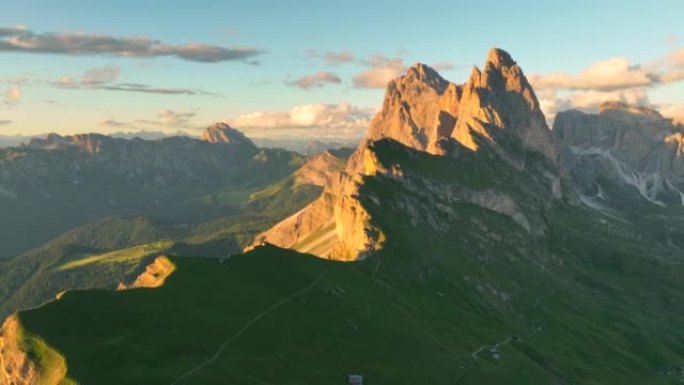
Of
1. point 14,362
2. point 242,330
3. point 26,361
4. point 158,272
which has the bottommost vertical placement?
point 242,330

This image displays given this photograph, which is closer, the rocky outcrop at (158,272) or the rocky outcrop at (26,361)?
the rocky outcrop at (26,361)

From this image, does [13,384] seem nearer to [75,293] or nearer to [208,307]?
[75,293]

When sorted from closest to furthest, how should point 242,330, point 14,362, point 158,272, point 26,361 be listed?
point 26,361
point 14,362
point 242,330
point 158,272

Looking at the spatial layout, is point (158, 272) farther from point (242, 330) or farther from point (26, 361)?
point (26, 361)

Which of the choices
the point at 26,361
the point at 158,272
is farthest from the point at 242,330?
the point at 158,272

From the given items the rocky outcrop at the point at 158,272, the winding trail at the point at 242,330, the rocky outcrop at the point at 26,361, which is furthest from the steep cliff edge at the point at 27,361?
the rocky outcrop at the point at 158,272

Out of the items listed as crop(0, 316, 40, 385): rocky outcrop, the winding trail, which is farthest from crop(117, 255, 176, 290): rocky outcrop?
crop(0, 316, 40, 385): rocky outcrop

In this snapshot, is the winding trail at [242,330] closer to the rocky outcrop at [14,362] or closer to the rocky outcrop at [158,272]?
the rocky outcrop at [14,362]

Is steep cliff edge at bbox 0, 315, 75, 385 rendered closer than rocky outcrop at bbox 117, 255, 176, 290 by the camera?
Yes

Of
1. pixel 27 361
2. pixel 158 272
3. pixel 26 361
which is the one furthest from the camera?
pixel 158 272

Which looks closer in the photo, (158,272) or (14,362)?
(14,362)

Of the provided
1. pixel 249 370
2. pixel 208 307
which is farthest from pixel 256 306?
pixel 249 370

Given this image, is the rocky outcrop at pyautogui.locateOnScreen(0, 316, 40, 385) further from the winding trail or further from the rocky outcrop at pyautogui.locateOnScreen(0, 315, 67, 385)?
the winding trail

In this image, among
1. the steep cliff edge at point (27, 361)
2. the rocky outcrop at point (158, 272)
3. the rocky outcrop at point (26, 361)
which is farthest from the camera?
the rocky outcrop at point (158, 272)
